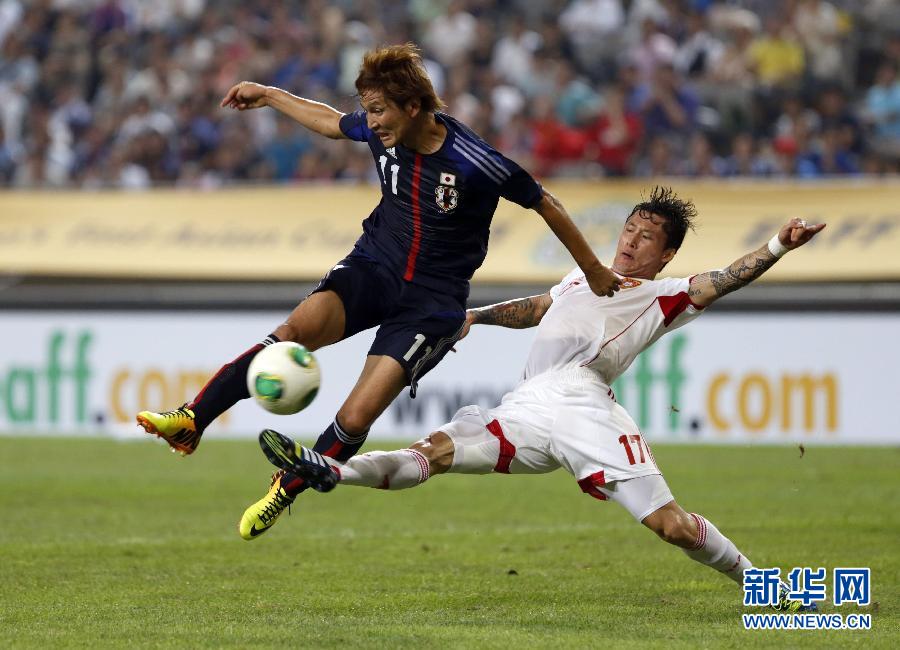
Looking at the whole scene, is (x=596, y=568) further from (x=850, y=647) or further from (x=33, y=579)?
(x=33, y=579)

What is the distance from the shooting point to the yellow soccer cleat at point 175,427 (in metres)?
6.97

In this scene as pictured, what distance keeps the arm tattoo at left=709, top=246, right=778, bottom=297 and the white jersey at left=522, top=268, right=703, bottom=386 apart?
24 cm

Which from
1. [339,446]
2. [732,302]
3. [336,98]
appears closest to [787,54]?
[732,302]

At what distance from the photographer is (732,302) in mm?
16078

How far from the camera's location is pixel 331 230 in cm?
→ 1786

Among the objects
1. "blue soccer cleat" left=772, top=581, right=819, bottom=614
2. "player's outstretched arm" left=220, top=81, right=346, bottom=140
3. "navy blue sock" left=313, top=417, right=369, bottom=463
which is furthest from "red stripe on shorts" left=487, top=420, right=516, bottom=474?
"player's outstretched arm" left=220, top=81, right=346, bottom=140

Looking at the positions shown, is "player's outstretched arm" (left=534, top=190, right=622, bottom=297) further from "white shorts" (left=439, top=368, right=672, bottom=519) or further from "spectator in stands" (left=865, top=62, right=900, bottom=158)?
"spectator in stands" (left=865, top=62, right=900, bottom=158)

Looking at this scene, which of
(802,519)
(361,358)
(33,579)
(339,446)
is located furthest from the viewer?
(361,358)

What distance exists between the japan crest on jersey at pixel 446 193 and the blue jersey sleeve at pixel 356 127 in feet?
1.77

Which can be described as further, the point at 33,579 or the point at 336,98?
the point at 336,98

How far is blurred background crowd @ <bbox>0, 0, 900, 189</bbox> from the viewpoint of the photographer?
17469mm

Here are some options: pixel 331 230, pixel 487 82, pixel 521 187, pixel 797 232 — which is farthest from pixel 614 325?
pixel 487 82

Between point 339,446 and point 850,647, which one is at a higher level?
point 339,446

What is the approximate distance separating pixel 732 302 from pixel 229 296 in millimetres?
6004
